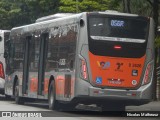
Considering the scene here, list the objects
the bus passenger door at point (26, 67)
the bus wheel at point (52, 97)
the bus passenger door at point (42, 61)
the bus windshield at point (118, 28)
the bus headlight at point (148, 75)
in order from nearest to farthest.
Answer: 1. the bus windshield at point (118, 28)
2. the bus headlight at point (148, 75)
3. the bus wheel at point (52, 97)
4. the bus passenger door at point (42, 61)
5. the bus passenger door at point (26, 67)

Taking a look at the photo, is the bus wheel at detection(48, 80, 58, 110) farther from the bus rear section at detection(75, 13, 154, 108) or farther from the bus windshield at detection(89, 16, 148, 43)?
the bus windshield at detection(89, 16, 148, 43)

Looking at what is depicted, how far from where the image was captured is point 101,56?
1980 centimetres

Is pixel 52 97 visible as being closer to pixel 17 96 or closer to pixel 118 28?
pixel 118 28

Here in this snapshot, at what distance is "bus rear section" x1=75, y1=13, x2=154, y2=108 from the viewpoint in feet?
64.6

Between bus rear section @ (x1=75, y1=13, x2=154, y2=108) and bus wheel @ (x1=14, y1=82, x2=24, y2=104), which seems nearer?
bus rear section @ (x1=75, y1=13, x2=154, y2=108)

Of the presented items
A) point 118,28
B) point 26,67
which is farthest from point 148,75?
point 26,67

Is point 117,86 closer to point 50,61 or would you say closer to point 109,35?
point 109,35

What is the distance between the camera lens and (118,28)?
20.0m

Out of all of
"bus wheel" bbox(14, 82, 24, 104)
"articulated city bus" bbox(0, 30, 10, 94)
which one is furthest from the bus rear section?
"articulated city bus" bbox(0, 30, 10, 94)

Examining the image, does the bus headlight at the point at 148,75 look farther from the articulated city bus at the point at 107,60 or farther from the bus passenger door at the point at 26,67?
the bus passenger door at the point at 26,67

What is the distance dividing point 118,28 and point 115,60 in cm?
111

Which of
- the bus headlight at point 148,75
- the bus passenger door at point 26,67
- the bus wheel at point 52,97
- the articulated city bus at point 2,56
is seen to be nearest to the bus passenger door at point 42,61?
the bus wheel at point 52,97

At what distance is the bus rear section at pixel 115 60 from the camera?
1970 cm

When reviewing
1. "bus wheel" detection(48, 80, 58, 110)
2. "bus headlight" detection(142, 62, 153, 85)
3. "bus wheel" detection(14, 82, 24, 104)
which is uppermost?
"bus headlight" detection(142, 62, 153, 85)
